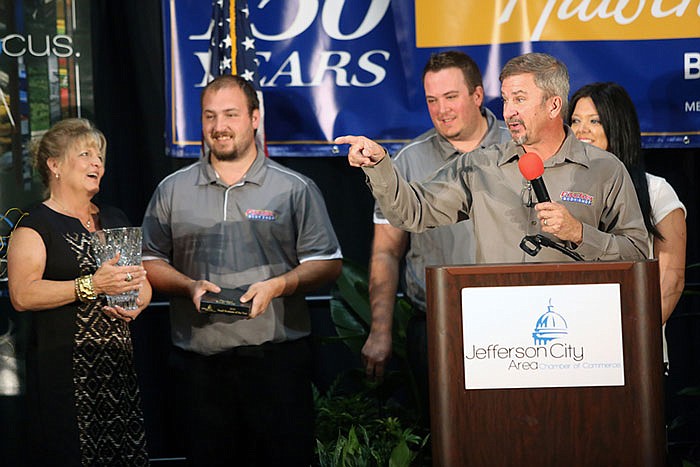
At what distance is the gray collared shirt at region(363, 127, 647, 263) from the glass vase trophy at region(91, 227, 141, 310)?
99 cm

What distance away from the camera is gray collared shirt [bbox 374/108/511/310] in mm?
3422

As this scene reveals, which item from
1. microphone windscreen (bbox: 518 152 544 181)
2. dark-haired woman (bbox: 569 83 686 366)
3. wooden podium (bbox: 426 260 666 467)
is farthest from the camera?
dark-haired woman (bbox: 569 83 686 366)

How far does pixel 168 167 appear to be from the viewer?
180 inches

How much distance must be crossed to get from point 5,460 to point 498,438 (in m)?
3.02

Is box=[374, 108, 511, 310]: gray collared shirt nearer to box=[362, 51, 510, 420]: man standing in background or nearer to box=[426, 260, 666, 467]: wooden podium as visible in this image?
box=[362, 51, 510, 420]: man standing in background

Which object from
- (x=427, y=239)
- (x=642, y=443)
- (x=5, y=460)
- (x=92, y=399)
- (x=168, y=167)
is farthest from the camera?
(x=168, y=167)

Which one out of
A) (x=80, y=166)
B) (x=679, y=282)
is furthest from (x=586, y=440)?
(x=80, y=166)

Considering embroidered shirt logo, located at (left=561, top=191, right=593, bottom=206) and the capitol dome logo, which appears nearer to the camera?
the capitol dome logo

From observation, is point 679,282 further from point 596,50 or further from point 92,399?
point 92,399

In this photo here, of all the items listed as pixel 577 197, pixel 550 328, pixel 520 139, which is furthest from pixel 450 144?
pixel 550 328

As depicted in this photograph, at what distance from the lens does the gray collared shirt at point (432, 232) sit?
342cm

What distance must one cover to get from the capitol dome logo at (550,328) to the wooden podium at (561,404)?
64 millimetres

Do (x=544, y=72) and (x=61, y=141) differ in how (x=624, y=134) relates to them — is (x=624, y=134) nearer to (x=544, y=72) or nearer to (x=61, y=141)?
(x=544, y=72)

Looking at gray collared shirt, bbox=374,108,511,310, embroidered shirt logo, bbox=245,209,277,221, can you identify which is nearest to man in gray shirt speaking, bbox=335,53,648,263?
gray collared shirt, bbox=374,108,511,310
